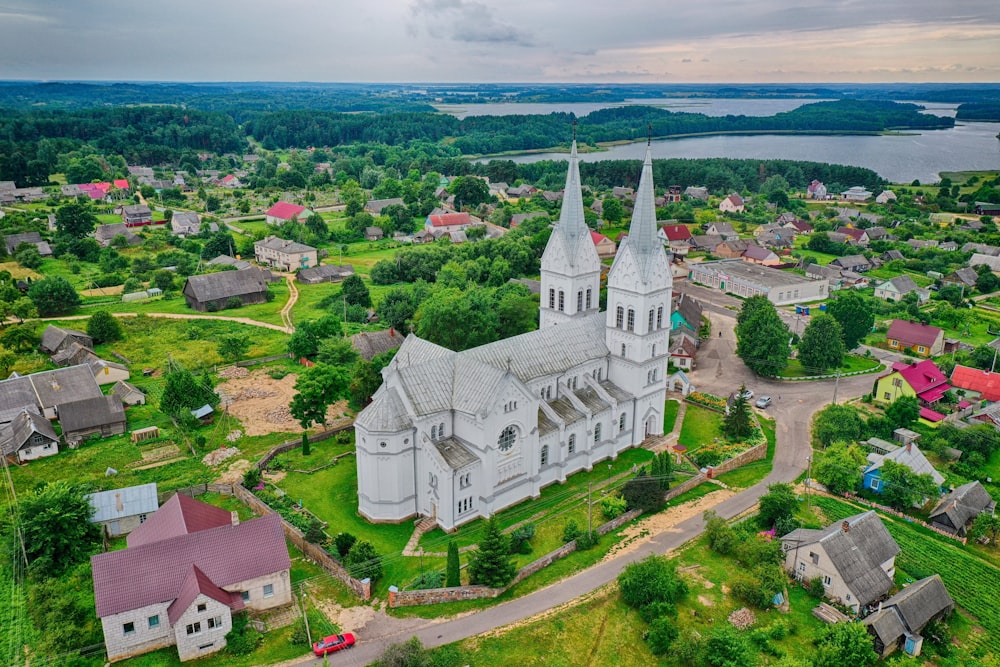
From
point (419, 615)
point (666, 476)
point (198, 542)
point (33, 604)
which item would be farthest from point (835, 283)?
point (33, 604)

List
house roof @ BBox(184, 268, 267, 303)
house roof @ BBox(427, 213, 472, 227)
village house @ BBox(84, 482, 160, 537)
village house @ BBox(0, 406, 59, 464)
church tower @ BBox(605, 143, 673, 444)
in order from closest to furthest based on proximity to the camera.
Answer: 1. village house @ BBox(84, 482, 160, 537)
2. church tower @ BBox(605, 143, 673, 444)
3. village house @ BBox(0, 406, 59, 464)
4. house roof @ BBox(184, 268, 267, 303)
5. house roof @ BBox(427, 213, 472, 227)

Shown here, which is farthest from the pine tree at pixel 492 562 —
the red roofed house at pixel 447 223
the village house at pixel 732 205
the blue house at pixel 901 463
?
the village house at pixel 732 205

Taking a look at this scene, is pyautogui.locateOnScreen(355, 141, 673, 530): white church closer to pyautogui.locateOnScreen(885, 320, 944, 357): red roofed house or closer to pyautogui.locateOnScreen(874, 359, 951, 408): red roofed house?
pyautogui.locateOnScreen(874, 359, 951, 408): red roofed house

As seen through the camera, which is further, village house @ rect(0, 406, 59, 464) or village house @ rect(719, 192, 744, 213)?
village house @ rect(719, 192, 744, 213)

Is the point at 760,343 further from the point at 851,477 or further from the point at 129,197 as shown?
the point at 129,197

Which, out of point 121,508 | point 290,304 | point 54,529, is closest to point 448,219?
point 290,304

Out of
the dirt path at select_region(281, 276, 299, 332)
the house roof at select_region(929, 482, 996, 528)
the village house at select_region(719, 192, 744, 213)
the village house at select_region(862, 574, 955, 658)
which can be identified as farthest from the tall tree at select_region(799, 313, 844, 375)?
the village house at select_region(719, 192, 744, 213)
